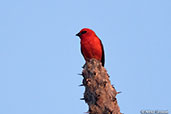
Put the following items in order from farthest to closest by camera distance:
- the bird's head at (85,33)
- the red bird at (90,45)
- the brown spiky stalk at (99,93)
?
Answer: the bird's head at (85,33), the red bird at (90,45), the brown spiky stalk at (99,93)

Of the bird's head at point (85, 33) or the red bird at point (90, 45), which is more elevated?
the bird's head at point (85, 33)

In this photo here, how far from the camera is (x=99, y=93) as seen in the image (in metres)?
5.32

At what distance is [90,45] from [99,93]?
16.0 feet

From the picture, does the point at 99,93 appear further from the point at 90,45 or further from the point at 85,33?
the point at 85,33

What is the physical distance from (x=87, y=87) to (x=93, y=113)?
553mm

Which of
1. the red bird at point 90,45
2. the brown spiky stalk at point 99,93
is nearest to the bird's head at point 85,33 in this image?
the red bird at point 90,45

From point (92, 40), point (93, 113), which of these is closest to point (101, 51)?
point (92, 40)

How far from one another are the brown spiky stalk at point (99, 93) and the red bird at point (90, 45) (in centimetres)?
418

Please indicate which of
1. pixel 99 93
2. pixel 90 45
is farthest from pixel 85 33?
pixel 99 93

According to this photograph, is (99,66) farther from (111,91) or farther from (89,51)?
(89,51)

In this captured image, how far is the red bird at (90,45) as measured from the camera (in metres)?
10.0

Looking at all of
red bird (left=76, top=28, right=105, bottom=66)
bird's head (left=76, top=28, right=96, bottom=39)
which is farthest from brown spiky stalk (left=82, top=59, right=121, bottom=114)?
bird's head (left=76, top=28, right=96, bottom=39)

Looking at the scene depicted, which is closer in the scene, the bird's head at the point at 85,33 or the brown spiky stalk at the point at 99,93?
the brown spiky stalk at the point at 99,93

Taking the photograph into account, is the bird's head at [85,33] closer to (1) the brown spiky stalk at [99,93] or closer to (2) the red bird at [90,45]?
(2) the red bird at [90,45]
